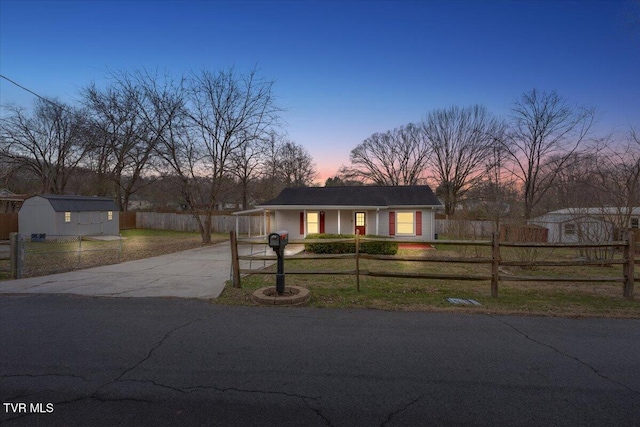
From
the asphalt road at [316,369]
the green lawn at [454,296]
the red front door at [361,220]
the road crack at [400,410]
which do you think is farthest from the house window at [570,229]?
the road crack at [400,410]

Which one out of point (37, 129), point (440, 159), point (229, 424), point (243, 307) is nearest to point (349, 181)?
point (440, 159)

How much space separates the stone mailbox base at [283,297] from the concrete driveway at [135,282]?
103 centimetres

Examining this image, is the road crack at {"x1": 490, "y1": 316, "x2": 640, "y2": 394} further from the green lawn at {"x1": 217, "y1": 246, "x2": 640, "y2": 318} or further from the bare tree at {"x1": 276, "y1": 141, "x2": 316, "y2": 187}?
the bare tree at {"x1": 276, "y1": 141, "x2": 316, "y2": 187}

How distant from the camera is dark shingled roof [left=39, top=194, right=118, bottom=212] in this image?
2159 centimetres

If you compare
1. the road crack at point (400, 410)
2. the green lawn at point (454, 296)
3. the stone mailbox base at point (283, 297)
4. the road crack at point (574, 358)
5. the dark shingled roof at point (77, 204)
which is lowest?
the green lawn at point (454, 296)

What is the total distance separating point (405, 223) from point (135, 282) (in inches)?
647

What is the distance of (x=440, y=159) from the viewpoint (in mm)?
39156

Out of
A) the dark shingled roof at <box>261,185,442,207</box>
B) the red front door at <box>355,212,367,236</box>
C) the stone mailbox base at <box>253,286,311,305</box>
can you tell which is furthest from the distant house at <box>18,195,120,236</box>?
the stone mailbox base at <box>253,286,311,305</box>

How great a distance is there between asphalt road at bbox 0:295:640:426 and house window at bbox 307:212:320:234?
51.8ft

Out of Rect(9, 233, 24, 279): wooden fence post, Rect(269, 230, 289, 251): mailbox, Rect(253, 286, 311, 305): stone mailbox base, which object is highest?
Rect(269, 230, 289, 251): mailbox

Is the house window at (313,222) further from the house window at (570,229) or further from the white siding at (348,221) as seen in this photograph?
the house window at (570,229)

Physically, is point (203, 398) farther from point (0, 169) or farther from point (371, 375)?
point (0, 169)

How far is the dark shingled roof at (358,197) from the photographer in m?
20.8

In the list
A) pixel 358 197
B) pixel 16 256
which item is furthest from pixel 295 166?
pixel 16 256
